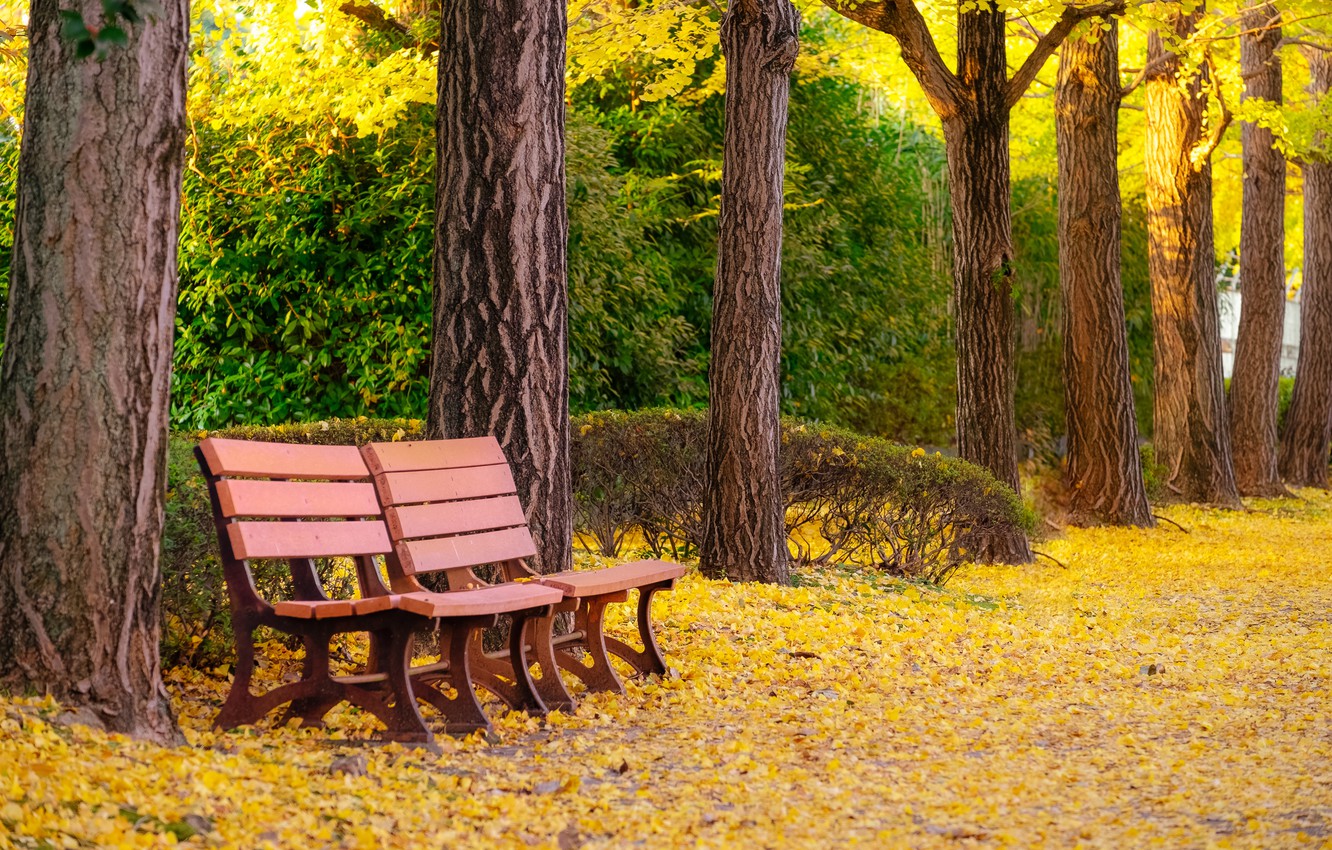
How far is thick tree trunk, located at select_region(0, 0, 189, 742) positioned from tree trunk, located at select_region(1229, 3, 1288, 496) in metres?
15.8

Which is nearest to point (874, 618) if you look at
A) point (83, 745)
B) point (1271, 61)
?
point (83, 745)

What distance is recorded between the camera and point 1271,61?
1648cm

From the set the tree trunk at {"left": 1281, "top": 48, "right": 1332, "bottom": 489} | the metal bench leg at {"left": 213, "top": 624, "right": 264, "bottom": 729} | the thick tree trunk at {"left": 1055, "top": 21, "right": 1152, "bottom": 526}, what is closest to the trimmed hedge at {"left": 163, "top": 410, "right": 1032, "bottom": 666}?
the metal bench leg at {"left": 213, "top": 624, "right": 264, "bottom": 729}

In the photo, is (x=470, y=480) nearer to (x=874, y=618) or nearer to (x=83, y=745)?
(x=83, y=745)

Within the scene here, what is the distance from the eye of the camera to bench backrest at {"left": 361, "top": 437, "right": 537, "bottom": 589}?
4965 millimetres

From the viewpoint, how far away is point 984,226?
1048cm

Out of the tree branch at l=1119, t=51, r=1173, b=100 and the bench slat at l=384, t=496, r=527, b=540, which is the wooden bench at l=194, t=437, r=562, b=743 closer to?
the bench slat at l=384, t=496, r=527, b=540

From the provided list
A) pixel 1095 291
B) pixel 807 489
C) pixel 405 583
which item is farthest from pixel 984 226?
pixel 405 583

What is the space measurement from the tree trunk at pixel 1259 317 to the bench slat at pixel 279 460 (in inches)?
585

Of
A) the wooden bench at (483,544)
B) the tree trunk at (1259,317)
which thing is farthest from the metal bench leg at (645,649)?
the tree trunk at (1259,317)

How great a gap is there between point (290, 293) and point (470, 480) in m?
5.45

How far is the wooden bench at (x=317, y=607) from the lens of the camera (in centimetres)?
429

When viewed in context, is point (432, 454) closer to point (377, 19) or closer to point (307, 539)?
point (307, 539)

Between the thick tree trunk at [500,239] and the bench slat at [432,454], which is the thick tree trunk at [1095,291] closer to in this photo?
the thick tree trunk at [500,239]
